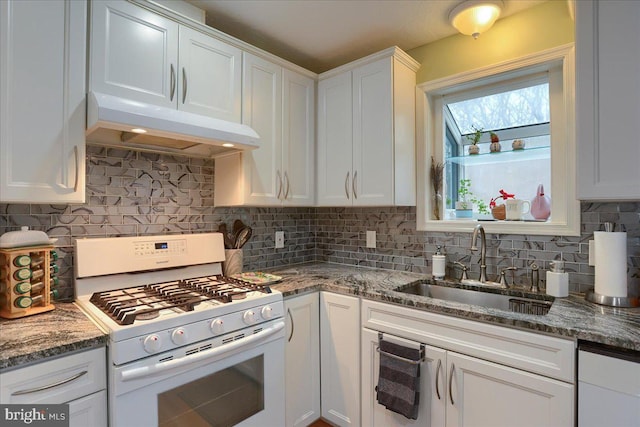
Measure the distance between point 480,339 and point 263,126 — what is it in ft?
5.34

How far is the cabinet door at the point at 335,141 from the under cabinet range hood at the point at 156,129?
0.66m

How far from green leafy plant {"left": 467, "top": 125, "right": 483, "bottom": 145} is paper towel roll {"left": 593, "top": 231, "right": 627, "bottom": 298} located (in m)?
0.92

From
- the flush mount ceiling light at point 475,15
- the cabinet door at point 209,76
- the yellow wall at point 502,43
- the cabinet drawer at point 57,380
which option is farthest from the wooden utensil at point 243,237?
the flush mount ceiling light at point 475,15

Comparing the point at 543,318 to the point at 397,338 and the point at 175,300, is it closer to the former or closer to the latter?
the point at 397,338

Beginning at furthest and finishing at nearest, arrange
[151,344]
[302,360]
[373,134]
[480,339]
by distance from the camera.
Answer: [373,134]
[302,360]
[480,339]
[151,344]

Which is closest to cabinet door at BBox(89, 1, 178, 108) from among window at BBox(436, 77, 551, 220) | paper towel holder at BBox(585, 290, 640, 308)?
window at BBox(436, 77, 551, 220)

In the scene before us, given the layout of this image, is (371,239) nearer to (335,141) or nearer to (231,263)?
(335,141)

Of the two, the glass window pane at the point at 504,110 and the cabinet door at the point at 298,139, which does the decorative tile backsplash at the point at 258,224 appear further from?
the glass window pane at the point at 504,110

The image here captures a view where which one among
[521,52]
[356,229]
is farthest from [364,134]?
[521,52]

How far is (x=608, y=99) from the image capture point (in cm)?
134

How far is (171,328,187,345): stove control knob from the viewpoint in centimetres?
129

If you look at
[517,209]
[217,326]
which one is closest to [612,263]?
[517,209]

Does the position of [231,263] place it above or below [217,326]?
above

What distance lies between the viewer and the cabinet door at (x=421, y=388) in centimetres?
154
